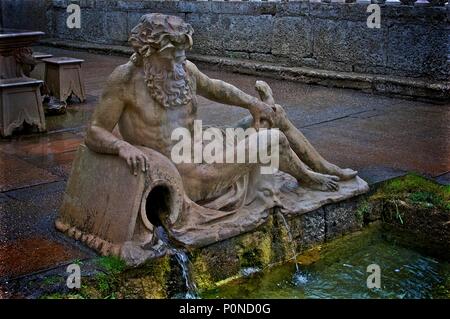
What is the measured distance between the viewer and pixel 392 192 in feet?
15.5

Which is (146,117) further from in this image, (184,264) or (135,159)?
(184,264)

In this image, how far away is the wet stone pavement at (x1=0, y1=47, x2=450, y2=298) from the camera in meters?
3.67

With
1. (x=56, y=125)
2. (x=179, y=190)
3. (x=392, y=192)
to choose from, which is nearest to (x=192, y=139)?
(x=179, y=190)

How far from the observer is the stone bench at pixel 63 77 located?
777 cm

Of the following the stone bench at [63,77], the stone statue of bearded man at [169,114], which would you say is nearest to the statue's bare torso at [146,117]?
the stone statue of bearded man at [169,114]

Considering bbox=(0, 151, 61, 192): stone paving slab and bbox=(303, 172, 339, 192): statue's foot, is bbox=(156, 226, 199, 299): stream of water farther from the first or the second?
bbox=(0, 151, 61, 192): stone paving slab

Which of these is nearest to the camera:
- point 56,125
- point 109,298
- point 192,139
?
point 109,298

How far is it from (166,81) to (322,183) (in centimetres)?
135

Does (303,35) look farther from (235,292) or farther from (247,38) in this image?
(235,292)

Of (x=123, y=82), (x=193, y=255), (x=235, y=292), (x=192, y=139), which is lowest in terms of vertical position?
(x=235, y=292)

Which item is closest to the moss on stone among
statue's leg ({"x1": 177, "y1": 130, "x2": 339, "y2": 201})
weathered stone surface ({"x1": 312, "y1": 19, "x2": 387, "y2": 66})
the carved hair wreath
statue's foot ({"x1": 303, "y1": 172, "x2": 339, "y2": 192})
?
statue's leg ({"x1": 177, "y1": 130, "x2": 339, "y2": 201})

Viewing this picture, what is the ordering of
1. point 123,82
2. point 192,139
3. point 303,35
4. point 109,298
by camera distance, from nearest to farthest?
1. point 109,298
2. point 123,82
3. point 192,139
4. point 303,35

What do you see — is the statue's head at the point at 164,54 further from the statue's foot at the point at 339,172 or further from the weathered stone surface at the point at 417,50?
the weathered stone surface at the point at 417,50

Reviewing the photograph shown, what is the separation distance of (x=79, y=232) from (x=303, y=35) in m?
6.12
